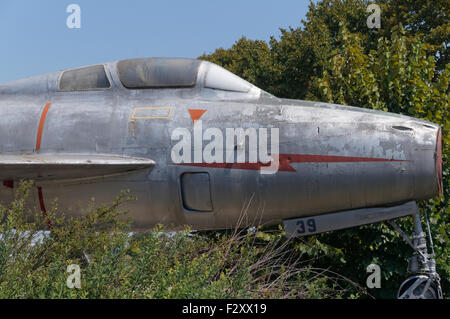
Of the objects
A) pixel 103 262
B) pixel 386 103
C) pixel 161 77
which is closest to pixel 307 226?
pixel 103 262

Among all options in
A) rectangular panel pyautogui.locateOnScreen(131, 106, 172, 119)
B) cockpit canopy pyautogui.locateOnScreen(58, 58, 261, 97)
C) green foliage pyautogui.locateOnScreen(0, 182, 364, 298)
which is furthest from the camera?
cockpit canopy pyautogui.locateOnScreen(58, 58, 261, 97)

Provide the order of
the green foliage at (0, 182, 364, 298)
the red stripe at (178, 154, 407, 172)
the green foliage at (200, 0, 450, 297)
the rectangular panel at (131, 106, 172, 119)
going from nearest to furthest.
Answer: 1. the green foliage at (0, 182, 364, 298)
2. the red stripe at (178, 154, 407, 172)
3. the rectangular panel at (131, 106, 172, 119)
4. the green foliage at (200, 0, 450, 297)

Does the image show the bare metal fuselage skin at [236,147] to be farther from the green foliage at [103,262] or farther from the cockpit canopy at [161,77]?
the green foliage at [103,262]

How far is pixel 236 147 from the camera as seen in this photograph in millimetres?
5566

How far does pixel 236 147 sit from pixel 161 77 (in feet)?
5.36

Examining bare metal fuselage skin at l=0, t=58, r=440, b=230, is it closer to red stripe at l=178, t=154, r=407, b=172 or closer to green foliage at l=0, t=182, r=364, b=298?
red stripe at l=178, t=154, r=407, b=172

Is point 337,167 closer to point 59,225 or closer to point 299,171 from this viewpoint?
point 299,171

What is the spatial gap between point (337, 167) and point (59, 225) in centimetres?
375

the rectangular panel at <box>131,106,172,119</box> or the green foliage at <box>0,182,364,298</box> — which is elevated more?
the rectangular panel at <box>131,106,172,119</box>

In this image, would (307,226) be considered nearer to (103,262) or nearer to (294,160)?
(294,160)

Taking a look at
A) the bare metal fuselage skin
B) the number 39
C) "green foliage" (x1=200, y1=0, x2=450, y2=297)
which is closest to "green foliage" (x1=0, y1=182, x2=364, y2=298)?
the bare metal fuselage skin

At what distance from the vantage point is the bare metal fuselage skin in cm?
531

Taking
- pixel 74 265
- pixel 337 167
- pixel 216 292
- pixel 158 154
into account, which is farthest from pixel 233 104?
pixel 74 265

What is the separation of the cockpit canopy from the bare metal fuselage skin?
0.11 m
